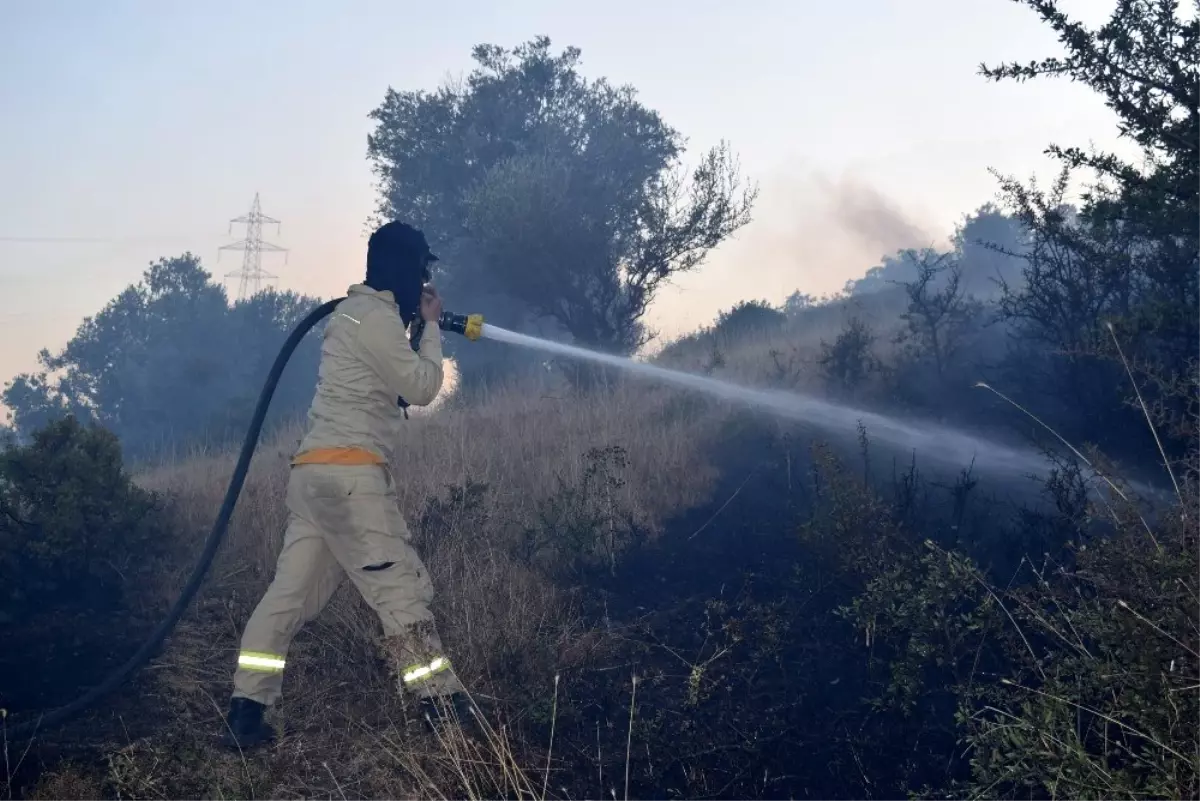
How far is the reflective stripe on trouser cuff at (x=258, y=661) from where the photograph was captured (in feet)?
14.6

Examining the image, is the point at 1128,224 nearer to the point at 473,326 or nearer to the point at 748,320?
the point at 473,326

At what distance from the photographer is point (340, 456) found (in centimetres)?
461

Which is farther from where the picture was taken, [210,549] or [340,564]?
[210,549]

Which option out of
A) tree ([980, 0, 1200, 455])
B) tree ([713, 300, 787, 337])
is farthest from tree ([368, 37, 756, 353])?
tree ([980, 0, 1200, 455])

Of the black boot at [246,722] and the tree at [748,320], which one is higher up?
the tree at [748,320]

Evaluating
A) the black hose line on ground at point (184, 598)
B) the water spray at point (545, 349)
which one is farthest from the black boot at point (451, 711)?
the water spray at point (545, 349)

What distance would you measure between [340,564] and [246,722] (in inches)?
31.9

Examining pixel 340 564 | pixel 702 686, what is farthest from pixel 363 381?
pixel 702 686

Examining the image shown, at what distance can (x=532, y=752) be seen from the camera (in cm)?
438

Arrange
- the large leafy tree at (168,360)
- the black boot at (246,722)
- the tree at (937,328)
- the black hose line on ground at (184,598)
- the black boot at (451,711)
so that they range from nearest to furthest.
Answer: the black boot at (451,711), the black boot at (246,722), the black hose line on ground at (184,598), the tree at (937,328), the large leafy tree at (168,360)

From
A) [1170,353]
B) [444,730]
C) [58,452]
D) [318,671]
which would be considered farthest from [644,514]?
[58,452]

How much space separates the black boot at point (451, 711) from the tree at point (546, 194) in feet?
34.3

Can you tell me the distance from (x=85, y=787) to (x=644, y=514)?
4069 mm

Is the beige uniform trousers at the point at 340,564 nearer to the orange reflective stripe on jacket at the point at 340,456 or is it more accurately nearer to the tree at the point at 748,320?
the orange reflective stripe on jacket at the point at 340,456
